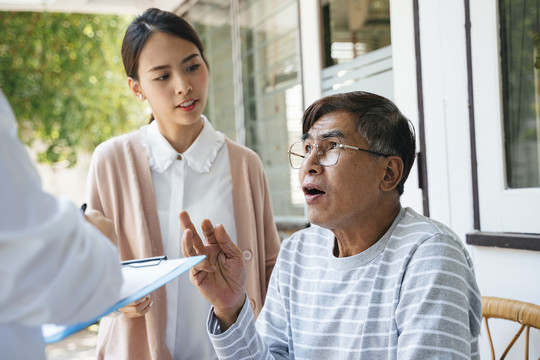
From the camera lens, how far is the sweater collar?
5.40ft

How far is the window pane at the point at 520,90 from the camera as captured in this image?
1674 millimetres

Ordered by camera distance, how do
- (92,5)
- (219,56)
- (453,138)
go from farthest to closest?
(92,5), (219,56), (453,138)

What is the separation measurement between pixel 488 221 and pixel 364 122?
0.68 m

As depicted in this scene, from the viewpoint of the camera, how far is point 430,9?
6.23ft

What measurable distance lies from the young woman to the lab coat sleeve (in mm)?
898

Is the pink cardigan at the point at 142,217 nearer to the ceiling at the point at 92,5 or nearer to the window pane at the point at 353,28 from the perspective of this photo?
the window pane at the point at 353,28

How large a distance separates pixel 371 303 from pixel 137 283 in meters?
0.62

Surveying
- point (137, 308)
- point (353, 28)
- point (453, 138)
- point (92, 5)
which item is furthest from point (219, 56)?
point (137, 308)

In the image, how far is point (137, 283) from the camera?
2.64 ft

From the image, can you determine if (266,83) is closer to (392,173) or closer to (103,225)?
(392,173)

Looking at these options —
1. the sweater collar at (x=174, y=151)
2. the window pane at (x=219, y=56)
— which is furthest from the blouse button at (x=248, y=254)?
the window pane at (x=219, y=56)

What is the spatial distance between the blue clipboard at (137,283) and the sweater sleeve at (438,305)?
0.50m

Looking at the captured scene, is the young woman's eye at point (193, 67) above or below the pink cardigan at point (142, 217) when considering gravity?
above

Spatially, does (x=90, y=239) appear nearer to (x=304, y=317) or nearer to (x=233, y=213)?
(x=304, y=317)
